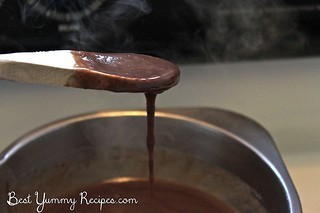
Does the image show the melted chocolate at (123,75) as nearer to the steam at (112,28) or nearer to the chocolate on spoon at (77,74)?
the chocolate on spoon at (77,74)

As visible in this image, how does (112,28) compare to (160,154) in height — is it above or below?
above

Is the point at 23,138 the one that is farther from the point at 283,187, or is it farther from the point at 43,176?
the point at 283,187

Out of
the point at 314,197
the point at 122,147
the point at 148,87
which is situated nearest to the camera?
the point at 148,87

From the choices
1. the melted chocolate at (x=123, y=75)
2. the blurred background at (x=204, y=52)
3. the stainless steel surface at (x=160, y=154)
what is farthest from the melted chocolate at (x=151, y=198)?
the melted chocolate at (x=123, y=75)

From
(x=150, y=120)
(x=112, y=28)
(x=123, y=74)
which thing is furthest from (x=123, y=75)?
(x=112, y=28)

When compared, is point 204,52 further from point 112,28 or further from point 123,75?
point 123,75

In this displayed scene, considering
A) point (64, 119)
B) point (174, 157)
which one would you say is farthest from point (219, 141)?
point (64, 119)
